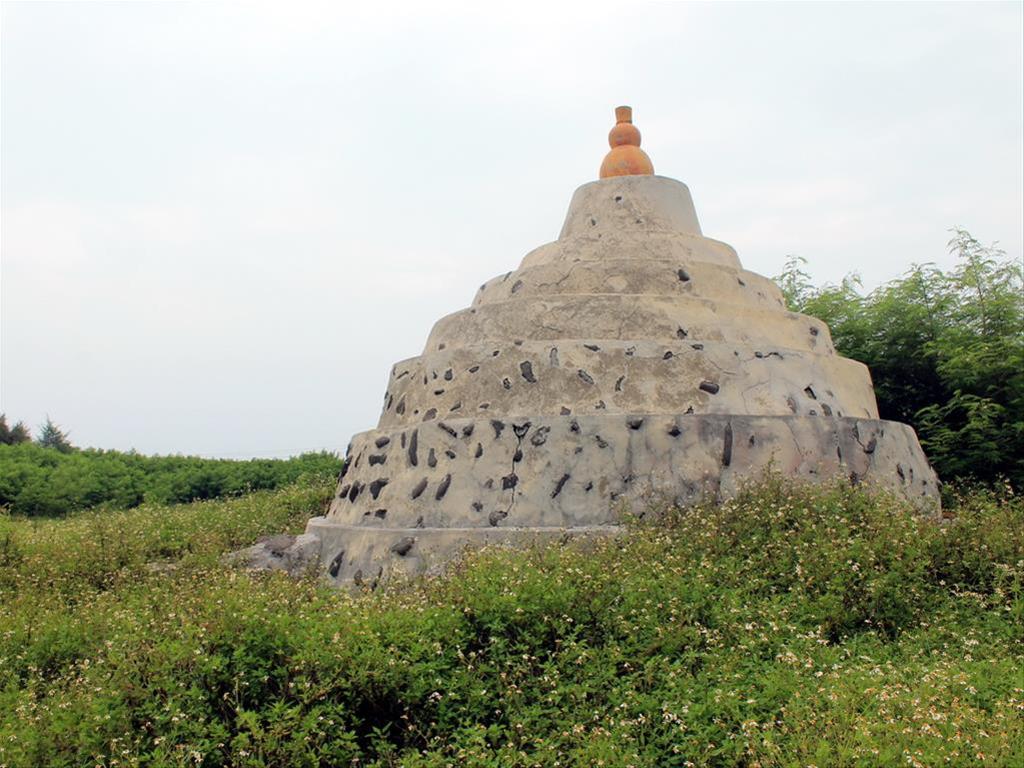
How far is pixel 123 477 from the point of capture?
19.4m

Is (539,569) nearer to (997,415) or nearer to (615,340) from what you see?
(615,340)

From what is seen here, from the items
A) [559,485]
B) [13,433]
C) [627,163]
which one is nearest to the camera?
[559,485]

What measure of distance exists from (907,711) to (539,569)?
2592 millimetres

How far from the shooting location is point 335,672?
15.3 feet

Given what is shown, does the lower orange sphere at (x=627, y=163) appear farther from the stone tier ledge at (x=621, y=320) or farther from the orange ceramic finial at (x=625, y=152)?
the stone tier ledge at (x=621, y=320)

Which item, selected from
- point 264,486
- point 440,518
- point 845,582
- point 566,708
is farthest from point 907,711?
point 264,486

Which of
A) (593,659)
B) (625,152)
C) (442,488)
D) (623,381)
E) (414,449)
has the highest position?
(625,152)

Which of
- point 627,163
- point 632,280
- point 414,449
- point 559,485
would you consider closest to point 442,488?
point 414,449

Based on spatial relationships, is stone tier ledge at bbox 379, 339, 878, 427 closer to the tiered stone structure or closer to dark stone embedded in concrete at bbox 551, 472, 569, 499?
the tiered stone structure

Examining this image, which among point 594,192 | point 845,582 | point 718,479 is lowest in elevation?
point 845,582

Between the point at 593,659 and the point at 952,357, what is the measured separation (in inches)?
385

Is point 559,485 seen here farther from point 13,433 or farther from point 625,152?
point 13,433

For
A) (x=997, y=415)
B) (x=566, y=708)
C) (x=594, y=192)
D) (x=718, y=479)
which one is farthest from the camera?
(x=997, y=415)

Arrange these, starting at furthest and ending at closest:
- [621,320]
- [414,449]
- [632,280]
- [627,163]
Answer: [627,163], [632,280], [621,320], [414,449]
